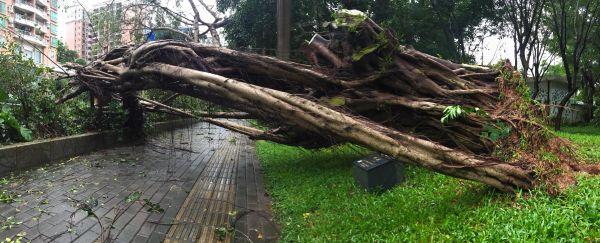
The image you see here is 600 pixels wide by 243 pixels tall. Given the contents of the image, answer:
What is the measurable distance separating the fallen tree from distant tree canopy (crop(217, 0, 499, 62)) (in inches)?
245

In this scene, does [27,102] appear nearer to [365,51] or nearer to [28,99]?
[28,99]

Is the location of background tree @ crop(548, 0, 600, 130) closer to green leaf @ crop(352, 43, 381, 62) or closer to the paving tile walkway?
green leaf @ crop(352, 43, 381, 62)

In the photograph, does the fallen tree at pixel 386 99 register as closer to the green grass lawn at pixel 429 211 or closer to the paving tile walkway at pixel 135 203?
the green grass lawn at pixel 429 211

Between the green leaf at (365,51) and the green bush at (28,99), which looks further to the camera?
the green bush at (28,99)

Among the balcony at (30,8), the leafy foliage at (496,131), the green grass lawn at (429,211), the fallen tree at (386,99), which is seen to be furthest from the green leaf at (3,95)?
the balcony at (30,8)

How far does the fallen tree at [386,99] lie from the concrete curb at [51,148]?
1740 mm

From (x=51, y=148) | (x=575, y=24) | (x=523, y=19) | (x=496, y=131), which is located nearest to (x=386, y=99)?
(x=496, y=131)

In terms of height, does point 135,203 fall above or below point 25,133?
below

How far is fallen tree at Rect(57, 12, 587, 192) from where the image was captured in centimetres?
395

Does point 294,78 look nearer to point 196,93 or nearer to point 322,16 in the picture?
point 196,93

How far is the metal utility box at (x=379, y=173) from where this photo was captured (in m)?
5.23

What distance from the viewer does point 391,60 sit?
18.9 feet

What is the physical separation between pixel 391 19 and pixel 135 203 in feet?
37.0

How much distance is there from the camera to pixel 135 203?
17.0 ft
